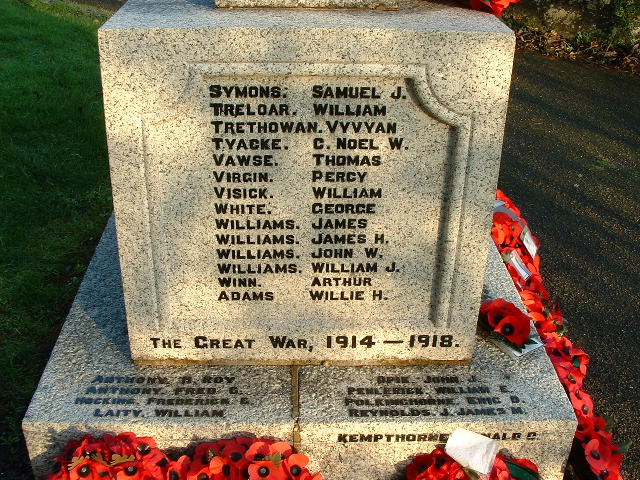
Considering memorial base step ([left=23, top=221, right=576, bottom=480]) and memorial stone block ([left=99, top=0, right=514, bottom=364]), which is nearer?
memorial stone block ([left=99, top=0, right=514, bottom=364])

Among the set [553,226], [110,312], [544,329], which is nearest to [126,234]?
[110,312]

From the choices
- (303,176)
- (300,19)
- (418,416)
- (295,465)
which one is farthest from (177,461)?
(300,19)

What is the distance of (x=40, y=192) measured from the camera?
19.0 ft

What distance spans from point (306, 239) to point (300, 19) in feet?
3.32

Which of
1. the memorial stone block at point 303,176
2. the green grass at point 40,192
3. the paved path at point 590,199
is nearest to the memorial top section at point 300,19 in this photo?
the memorial stone block at point 303,176

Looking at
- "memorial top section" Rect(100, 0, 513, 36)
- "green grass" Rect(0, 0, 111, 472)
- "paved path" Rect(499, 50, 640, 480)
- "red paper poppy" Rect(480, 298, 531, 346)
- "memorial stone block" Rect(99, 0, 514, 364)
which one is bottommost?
"paved path" Rect(499, 50, 640, 480)

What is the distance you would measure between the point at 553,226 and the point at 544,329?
2160 millimetres

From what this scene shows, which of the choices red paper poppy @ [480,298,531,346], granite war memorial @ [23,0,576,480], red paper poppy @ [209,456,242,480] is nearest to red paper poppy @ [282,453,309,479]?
granite war memorial @ [23,0,576,480]

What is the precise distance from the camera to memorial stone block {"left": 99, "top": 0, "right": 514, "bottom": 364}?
2.92 meters

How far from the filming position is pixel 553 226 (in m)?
5.98

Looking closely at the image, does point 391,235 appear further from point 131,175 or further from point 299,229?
point 131,175

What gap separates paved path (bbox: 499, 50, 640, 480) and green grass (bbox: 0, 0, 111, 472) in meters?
3.30

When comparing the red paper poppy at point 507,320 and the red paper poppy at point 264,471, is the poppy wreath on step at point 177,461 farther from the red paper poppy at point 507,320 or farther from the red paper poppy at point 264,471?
the red paper poppy at point 507,320

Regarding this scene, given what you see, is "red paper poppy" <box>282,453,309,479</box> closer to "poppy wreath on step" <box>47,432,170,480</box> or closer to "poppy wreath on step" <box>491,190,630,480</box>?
"poppy wreath on step" <box>47,432,170,480</box>
